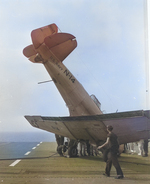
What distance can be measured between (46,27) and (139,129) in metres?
5.98

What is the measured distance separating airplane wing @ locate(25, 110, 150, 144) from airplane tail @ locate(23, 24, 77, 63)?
3.17 metres

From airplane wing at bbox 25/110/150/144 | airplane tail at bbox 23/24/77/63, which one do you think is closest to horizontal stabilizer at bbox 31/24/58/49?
airplane tail at bbox 23/24/77/63

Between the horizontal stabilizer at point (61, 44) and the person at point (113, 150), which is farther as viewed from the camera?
the horizontal stabilizer at point (61, 44)

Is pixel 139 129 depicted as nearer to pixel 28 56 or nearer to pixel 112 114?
pixel 112 114

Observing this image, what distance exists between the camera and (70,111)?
9797 millimetres

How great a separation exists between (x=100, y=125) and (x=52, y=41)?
4.37 metres

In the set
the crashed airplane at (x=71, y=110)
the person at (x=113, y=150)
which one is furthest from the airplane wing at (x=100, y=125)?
the person at (x=113, y=150)

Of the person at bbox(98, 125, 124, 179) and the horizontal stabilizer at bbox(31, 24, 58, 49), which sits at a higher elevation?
the horizontal stabilizer at bbox(31, 24, 58, 49)

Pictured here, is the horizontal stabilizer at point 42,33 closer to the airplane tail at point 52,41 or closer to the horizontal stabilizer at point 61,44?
the airplane tail at point 52,41

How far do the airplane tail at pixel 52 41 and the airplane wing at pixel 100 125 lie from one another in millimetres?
3174

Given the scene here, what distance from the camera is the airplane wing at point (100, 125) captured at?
21.4 feet

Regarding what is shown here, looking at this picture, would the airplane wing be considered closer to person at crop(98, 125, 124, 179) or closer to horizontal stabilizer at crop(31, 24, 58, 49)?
person at crop(98, 125, 124, 179)

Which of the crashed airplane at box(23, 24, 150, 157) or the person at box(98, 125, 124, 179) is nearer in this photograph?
the person at box(98, 125, 124, 179)

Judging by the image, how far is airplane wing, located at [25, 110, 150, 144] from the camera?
6508 mm
